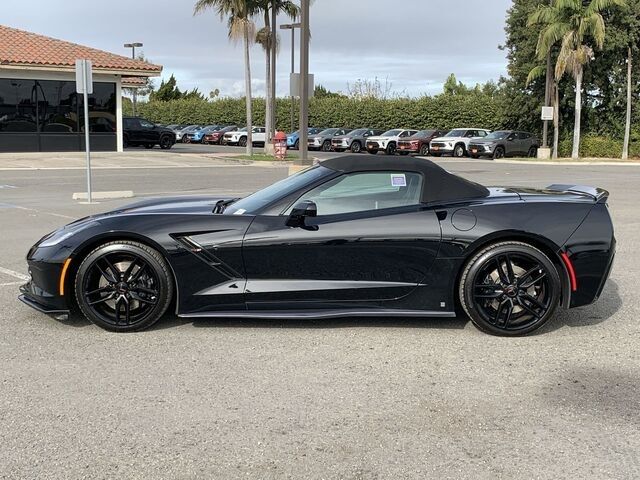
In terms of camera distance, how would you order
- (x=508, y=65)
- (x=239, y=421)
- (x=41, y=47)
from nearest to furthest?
(x=239, y=421)
(x=41, y=47)
(x=508, y=65)

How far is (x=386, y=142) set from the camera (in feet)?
124

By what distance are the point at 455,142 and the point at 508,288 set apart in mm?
31683

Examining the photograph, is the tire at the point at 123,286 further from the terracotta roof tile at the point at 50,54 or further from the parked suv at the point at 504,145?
the parked suv at the point at 504,145

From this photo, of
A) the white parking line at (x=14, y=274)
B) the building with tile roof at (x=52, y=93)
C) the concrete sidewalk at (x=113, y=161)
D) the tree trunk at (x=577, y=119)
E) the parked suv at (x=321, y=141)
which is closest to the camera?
the white parking line at (x=14, y=274)

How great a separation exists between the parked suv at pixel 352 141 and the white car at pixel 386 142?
3.73 feet

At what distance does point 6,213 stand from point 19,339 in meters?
7.67

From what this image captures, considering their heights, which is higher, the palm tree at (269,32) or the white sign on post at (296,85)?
the palm tree at (269,32)

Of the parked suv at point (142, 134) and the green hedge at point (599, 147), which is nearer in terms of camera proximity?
the parked suv at point (142, 134)

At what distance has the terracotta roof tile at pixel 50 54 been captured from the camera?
2785 centimetres

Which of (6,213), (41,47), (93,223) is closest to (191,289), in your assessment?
(93,223)

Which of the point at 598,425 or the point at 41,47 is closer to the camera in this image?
the point at 598,425

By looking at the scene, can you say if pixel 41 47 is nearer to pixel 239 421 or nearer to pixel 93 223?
pixel 93 223

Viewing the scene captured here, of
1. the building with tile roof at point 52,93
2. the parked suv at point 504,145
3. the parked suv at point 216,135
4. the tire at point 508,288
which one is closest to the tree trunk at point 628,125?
the parked suv at point 504,145

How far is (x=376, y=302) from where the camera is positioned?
4.88m
